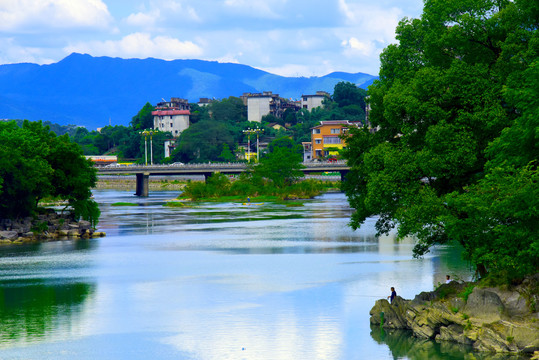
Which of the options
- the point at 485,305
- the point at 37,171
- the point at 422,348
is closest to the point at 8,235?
the point at 37,171

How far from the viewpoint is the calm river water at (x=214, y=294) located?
90.0 ft

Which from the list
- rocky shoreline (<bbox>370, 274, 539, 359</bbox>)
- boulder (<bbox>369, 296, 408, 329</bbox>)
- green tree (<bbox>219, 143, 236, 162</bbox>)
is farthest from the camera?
green tree (<bbox>219, 143, 236, 162</bbox>)

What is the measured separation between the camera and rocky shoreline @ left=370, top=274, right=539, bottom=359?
911 inches

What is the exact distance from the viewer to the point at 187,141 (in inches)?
7032

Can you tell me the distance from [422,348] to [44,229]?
4648cm

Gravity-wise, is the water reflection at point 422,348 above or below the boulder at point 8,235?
below

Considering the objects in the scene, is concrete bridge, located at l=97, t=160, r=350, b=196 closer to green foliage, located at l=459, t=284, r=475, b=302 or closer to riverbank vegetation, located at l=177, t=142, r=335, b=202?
riverbank vegetation, located at l=177, t=142, r=335, b=202

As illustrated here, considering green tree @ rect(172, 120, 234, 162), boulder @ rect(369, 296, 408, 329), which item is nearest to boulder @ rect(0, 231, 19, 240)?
boulder @ rect(369, 296, 408, 329)

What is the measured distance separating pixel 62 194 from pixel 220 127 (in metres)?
121

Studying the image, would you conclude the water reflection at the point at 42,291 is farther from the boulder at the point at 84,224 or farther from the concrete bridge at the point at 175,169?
the concrete bridge at the point at 175,169

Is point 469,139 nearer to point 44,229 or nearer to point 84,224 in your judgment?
point 44,229

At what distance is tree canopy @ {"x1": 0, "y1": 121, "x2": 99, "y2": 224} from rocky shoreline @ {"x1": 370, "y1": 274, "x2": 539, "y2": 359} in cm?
4280

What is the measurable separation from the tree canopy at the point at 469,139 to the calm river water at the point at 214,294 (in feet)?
14.3

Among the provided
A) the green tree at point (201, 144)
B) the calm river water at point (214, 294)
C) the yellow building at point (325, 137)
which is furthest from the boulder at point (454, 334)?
the green tree at point (201, 144)
